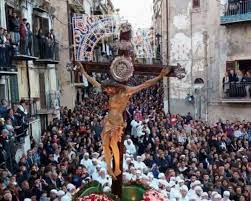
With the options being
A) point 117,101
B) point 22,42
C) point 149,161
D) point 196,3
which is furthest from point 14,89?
point 117,101

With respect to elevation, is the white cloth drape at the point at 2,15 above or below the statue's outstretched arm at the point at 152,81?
above

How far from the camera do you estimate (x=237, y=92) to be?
2506cm

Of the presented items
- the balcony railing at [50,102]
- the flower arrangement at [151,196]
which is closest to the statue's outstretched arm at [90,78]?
the flower arrangement at [151,196]

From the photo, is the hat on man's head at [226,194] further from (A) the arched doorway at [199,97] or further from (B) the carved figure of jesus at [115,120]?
(A) the arched doorway at [199,97]

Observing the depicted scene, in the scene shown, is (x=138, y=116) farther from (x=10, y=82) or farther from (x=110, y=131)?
(x=110, y=131)

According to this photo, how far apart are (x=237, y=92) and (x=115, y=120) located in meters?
18.6

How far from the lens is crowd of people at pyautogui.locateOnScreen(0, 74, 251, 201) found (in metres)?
12.4

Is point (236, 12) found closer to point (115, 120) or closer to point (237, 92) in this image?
point (237, 92)

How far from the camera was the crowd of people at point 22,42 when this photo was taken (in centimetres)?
1591

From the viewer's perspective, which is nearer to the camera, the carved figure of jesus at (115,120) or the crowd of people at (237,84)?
the carved figure of jesus at (115,120)

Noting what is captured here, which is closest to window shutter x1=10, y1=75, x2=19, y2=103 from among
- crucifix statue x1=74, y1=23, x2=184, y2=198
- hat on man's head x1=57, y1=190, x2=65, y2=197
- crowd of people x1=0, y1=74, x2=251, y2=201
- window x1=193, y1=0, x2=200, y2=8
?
crowd of people x1=0, y1=74, x2=251, y2=201

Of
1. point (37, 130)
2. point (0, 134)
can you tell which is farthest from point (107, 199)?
point (37, 130)

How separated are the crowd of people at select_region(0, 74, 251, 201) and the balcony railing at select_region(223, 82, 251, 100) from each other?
3120 millimetres

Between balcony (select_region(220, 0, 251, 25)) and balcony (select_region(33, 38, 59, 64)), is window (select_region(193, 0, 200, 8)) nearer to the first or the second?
balcony (select_region(220, 0, 251, 25))
